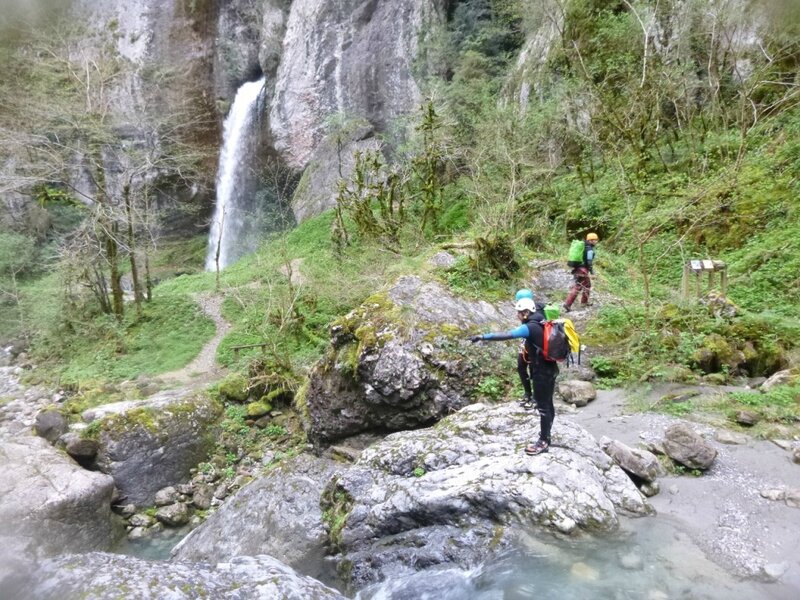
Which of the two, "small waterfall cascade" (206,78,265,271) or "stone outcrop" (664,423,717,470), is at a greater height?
"small waterfall cascade" (206,78,265,271)

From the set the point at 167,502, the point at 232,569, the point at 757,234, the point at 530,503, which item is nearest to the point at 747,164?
the point at 757,234

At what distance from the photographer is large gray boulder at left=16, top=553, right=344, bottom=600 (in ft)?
13.0

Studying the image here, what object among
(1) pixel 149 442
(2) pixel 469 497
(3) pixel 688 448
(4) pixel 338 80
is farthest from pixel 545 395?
(4) pixel 338 80

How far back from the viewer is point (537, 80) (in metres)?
17.4

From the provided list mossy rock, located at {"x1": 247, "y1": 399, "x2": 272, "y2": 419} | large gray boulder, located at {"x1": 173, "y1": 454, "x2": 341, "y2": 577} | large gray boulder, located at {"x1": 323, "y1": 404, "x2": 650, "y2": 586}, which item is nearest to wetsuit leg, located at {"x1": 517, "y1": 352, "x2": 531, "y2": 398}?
large gray boulder, located at {"x1": 323, "y1": 404, "x2": 650, "y2": 586}

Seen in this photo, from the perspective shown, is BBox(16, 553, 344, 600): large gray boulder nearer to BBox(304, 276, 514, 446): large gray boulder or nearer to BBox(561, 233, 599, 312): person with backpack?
BBox(304, 276, 514, 446): large gray boulder

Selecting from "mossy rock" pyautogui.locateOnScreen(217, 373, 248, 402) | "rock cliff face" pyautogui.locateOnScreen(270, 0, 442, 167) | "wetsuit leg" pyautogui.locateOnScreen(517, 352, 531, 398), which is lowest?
"mossy rock" pyautogui.locateOnScreen(217, 373, 248, 402)

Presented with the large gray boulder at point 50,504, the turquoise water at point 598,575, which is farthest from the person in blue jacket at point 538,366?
the large gray boulder at point 50,504

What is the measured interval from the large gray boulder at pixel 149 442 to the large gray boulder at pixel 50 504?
0.43 meters

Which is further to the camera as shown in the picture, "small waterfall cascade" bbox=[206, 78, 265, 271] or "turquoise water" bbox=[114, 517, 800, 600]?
"small waterfall cascade" bbox=[206, 78, 265, 271]

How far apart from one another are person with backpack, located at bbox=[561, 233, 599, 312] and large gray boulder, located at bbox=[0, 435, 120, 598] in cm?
879

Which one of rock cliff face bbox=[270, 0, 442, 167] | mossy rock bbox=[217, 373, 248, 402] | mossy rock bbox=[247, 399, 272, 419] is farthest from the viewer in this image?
rock cliff face bbox=[270, 0, 442, 167]

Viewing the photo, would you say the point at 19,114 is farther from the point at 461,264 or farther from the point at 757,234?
the point at 757,234

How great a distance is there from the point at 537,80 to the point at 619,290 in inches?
385
